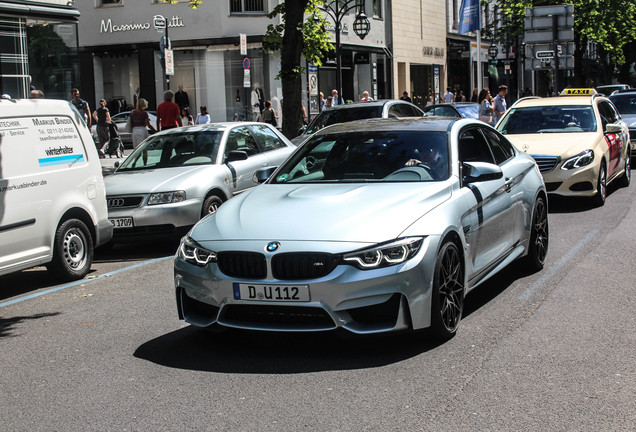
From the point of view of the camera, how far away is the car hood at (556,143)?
1301 cm

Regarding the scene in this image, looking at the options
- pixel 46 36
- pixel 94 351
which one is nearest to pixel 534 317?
pixel 94 351

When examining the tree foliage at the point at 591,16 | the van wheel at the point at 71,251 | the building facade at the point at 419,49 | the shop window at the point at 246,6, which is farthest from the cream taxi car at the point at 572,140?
the building facade at the point at 419,49

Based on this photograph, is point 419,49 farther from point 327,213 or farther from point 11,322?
point 327,213

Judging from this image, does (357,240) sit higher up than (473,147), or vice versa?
(473,147)

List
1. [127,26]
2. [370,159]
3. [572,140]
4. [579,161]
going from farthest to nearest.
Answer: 1. [127,26]
2. [572,140]
3. [579,161]
4. [370,159]

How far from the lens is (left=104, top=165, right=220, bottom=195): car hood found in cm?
1076

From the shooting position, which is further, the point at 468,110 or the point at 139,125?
the point at 468,110

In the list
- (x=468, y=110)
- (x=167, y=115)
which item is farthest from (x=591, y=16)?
(x=167, y=115)

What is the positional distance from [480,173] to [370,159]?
0.87m

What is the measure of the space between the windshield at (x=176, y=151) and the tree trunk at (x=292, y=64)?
6158mm

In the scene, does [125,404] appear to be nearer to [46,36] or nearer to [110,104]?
[46,36]

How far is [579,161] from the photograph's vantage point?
12875 mm

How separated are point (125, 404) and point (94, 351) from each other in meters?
1.33

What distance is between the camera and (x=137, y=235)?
34.9 ft
